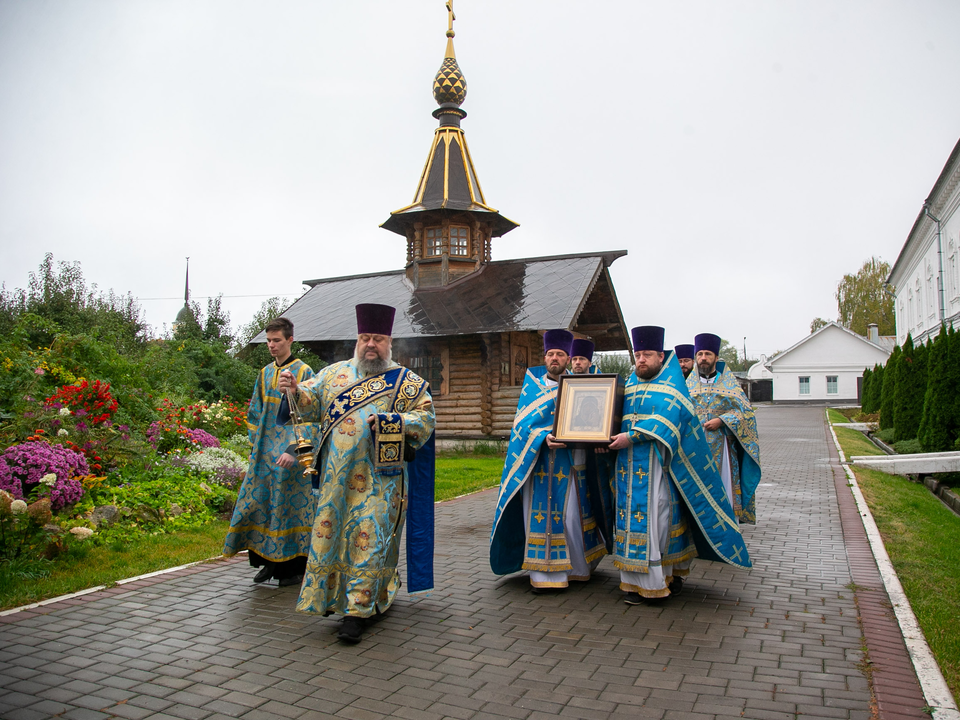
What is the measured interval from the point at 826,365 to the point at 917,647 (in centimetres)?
5120

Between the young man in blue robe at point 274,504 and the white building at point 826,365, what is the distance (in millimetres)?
50933

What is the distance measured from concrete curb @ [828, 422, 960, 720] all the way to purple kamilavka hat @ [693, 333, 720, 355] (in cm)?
245

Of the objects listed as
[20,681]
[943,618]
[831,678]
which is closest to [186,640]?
[20,681]

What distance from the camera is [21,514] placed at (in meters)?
5.59

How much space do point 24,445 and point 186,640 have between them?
3193 millimetres

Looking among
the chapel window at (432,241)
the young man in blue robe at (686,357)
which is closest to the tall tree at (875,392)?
the chapel window at (432,241)

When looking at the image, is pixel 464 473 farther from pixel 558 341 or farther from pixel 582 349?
pixel 558 341

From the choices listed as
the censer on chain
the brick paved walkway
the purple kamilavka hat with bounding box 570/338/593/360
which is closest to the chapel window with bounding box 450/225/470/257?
the purple kamilavka hat with bounding box 570/338/593/360

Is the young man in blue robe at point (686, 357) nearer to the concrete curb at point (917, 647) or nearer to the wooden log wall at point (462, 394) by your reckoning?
the concrete curb at point (917, 647)

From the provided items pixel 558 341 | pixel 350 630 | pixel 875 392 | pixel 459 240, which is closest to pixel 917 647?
pixel 558 341

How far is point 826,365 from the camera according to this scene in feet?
165

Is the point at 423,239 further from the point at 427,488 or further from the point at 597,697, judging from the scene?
the point at 597,697

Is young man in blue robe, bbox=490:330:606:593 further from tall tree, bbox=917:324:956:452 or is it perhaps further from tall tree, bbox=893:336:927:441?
tall tree, bbox=893:336:927:441

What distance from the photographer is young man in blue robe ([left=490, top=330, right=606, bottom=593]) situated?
542 centimetres
